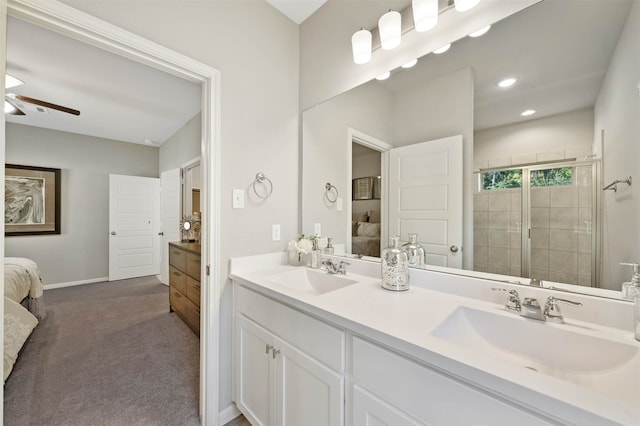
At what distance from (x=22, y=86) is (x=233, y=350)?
145 inches

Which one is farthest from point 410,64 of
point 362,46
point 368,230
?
point 368,230

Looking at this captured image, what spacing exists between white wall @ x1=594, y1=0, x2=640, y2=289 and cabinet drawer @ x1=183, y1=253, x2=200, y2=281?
108 inches

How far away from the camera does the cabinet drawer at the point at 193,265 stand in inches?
98.5

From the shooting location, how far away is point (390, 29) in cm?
127

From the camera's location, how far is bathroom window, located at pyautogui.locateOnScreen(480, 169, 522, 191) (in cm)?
102

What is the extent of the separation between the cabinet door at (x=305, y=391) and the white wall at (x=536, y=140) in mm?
1086

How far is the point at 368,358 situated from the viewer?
0.82 metres

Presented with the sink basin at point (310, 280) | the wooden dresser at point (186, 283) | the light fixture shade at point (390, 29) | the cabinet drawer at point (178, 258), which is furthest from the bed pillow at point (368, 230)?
the cabinet drawer at point (178, 258)

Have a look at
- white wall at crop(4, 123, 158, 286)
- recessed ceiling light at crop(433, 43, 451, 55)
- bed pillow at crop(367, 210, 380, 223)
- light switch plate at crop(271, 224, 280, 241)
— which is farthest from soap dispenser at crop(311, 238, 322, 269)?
white wall at crop(4, 123, 158, 286)

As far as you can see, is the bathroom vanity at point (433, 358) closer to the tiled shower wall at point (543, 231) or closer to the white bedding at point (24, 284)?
the tiled shower wall at point (543, 231)

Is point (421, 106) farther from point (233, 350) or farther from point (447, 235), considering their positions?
point (233, 350)

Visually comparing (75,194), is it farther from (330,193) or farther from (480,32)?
(480,32)

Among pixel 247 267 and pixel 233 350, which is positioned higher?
pixel 247 267

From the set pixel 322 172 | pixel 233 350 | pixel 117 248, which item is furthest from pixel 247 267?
pixel 117 248
